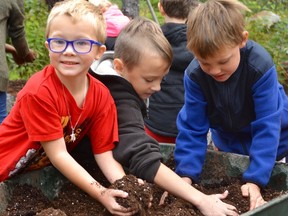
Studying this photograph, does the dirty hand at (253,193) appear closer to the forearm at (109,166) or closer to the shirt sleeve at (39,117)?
the forearm at (109,166)

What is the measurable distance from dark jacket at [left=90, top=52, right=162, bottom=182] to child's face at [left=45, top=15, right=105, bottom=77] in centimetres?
30

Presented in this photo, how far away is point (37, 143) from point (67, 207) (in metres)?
0.33

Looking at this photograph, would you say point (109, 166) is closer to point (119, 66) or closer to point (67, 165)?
point (67, 165)

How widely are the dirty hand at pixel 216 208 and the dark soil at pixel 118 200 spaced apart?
0.04 metres

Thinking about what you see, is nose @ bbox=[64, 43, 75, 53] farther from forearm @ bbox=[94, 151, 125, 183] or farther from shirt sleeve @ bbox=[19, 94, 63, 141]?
forearm @ bbox=[94, 151, 125, 183]

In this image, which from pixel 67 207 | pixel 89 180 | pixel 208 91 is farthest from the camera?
pixel 208 91

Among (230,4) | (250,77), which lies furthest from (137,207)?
(230,4)

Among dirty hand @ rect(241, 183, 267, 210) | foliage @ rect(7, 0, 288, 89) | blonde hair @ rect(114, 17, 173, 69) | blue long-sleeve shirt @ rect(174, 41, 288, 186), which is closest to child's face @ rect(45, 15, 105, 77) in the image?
blonde hair @ rect(114, 17, 173, 69)

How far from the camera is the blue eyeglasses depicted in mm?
2652

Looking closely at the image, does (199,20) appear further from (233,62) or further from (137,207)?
(137,207)

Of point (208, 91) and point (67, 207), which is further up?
point (208, 91)

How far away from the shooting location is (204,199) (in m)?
2.74

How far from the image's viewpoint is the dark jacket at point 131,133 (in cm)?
276

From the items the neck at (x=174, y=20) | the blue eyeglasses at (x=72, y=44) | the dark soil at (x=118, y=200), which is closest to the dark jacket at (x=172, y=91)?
the neck at (x=174, y=20)
